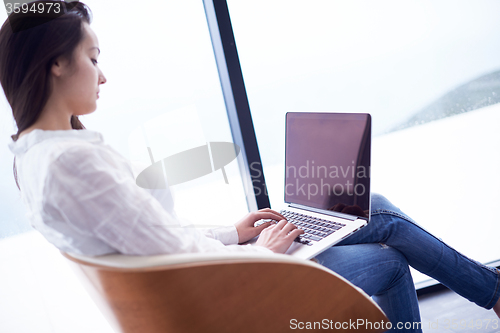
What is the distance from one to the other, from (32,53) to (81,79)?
0.10 meters

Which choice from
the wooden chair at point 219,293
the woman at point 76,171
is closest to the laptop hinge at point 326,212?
the woman at point 76,171

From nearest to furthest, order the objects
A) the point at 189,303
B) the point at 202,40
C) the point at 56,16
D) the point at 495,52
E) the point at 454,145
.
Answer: the point at 189,303 → the point at 56,16 → the point at 202,40 → the point at 495,52 → the point at 454,145

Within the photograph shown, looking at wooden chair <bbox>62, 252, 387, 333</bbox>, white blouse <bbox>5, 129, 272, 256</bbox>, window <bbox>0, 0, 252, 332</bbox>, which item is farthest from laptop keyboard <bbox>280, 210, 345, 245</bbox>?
window <bbox>0, 0, 252, 332</bbox>

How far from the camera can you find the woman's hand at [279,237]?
3.19ft

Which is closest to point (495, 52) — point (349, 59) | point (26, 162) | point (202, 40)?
point (349, 59)

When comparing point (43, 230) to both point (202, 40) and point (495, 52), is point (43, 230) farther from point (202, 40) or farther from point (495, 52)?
point (495, 52)

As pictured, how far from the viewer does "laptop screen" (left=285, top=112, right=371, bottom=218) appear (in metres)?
1.12

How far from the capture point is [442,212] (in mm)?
1949

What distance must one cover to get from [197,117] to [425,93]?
1.10 m

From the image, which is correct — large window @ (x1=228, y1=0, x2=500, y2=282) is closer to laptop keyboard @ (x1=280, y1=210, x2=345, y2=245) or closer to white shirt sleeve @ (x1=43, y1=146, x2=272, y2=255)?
laptop keyboard @ (x1=280, y1=210, x2=345, y2=245)

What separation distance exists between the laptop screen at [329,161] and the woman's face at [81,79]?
26.8 inches

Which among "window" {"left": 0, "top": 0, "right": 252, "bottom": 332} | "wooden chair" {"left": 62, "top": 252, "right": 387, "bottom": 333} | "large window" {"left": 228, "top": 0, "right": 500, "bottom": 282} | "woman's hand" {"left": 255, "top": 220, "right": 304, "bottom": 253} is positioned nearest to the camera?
"wooden chair" {"left": 62, "top": 252, "right": 387, "bottom": 333}

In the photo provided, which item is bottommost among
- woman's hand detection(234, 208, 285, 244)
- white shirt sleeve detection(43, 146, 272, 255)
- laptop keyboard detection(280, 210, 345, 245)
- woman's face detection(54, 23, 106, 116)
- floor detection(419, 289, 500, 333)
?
floor detection(419, 289, 500, 333)

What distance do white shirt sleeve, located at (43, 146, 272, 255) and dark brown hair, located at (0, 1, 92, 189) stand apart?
0.20 meters
